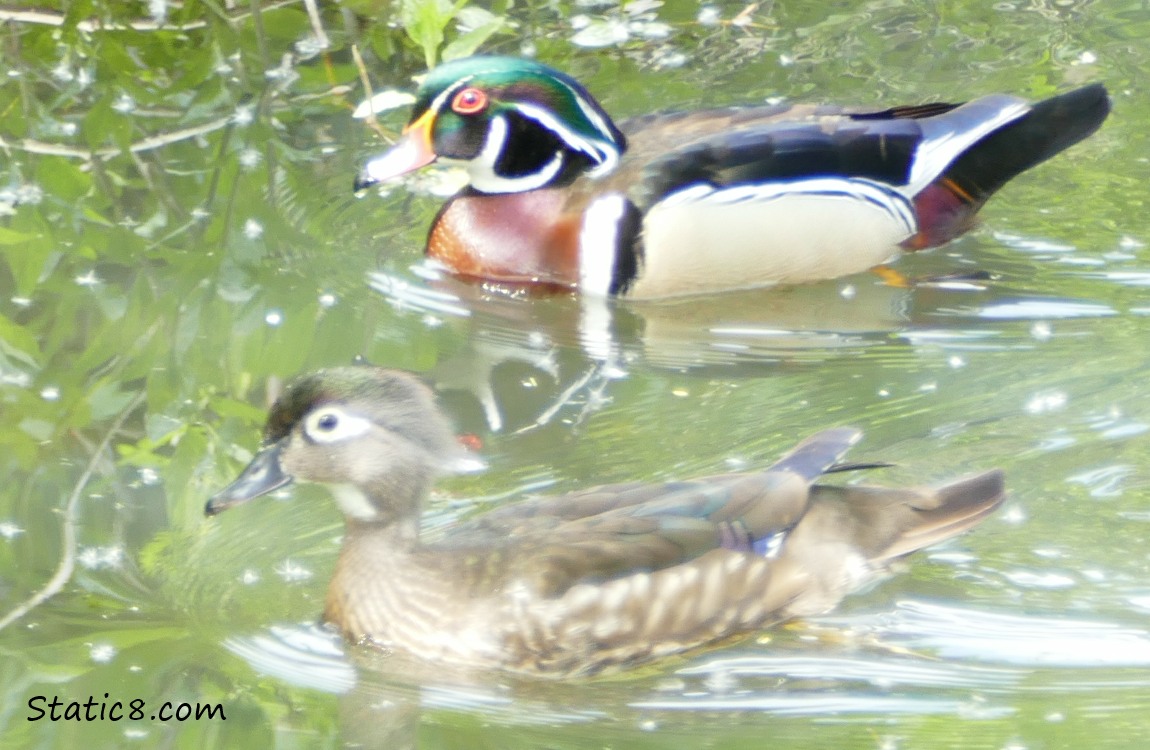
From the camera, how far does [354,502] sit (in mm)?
3750

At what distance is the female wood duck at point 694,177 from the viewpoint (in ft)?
17.1

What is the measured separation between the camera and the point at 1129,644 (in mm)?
3590

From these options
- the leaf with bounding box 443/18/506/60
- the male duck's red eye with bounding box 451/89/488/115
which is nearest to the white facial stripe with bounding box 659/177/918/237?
the male duck's red eye with bounding box 451/89/488/115

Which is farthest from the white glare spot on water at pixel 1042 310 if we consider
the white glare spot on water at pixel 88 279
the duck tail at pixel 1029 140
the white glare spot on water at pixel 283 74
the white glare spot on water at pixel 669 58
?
the white glare spot on water at pixel 283 74

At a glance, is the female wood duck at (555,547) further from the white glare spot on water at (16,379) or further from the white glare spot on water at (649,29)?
the white glare spot on water at (649,29)

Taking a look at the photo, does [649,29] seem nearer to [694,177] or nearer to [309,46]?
[309,46]

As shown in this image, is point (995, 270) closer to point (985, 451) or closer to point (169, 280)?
point (985, 451)

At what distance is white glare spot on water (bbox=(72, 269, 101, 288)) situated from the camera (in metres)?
5.32

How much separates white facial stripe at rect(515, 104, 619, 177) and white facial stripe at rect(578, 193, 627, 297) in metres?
0.18

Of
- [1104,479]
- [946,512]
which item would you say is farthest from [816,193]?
[946,512]

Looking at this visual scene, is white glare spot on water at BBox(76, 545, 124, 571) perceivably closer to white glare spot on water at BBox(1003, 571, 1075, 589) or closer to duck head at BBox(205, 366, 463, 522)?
duck head at BBox(205, 366, 463, 522)

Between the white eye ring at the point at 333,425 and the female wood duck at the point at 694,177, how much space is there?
1745 mm

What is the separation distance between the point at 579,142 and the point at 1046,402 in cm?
176

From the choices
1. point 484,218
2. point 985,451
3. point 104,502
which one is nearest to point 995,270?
point 985,451
